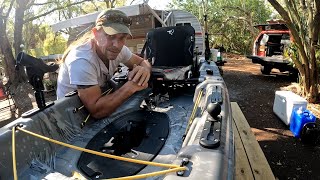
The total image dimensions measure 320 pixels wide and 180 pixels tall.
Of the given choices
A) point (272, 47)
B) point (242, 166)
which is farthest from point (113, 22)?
point (272, 47)

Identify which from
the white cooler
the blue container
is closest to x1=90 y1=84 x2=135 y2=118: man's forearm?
the blue container

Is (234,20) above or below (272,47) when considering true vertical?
above

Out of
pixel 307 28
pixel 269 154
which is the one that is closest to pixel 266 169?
pixel 269 154

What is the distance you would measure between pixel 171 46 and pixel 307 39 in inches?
122

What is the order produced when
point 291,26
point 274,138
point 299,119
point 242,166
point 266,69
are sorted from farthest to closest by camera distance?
point 266,69 < point 291,26 < point 274,138 < point 299,119 < point 242,166

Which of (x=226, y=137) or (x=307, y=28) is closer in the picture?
(x=226, y=137)

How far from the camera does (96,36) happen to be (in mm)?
2615

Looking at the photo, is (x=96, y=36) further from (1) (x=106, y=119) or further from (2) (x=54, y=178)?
(2) (x=54, y=178)

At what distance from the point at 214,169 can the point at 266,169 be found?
1910 millimetres

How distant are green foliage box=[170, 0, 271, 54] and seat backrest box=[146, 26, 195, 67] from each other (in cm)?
1574

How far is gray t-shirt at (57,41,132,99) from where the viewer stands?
245 centimetres

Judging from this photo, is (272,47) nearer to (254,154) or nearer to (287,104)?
(287,104)

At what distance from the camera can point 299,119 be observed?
157 inches

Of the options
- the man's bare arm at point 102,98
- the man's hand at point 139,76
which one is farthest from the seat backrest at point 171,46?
the man's bare arm at point 102,98
